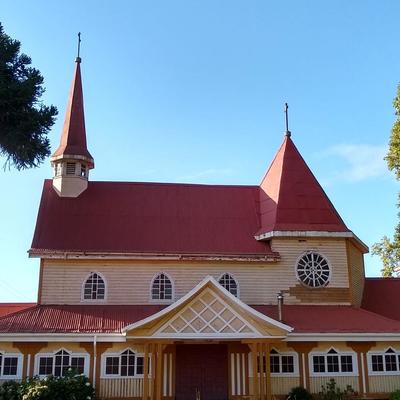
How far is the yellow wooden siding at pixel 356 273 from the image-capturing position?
25.4 metres

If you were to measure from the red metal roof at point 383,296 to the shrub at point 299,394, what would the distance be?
570 centimetres

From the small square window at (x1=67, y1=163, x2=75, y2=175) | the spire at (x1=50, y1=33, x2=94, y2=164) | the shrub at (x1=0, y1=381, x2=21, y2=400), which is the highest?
the spire at (x1=50, y1=33, x2=94, y2=164)

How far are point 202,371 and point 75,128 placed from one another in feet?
43.4

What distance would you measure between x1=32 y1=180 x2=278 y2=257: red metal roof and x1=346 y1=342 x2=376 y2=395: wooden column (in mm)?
4840

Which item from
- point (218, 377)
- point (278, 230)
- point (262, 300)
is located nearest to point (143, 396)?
point (218, 377)

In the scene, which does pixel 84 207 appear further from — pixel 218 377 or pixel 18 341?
pixel 218 377

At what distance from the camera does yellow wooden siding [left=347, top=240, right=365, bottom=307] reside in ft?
83.2

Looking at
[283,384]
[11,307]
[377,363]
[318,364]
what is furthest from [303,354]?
[11,307]

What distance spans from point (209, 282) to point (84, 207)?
8421 mm

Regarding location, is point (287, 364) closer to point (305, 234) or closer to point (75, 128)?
point (305, 234)

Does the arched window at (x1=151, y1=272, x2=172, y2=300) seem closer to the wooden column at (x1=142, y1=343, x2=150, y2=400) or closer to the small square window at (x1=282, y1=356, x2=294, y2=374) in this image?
the wooden column at (x1=142, y1=343, x2=150, y2=400)

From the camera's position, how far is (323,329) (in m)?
22.0

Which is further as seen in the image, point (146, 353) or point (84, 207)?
point (84, 207)

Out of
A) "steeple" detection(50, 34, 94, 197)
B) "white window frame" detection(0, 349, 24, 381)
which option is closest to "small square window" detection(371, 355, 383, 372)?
"white window frame" detection(0, 349, 24, 381)
